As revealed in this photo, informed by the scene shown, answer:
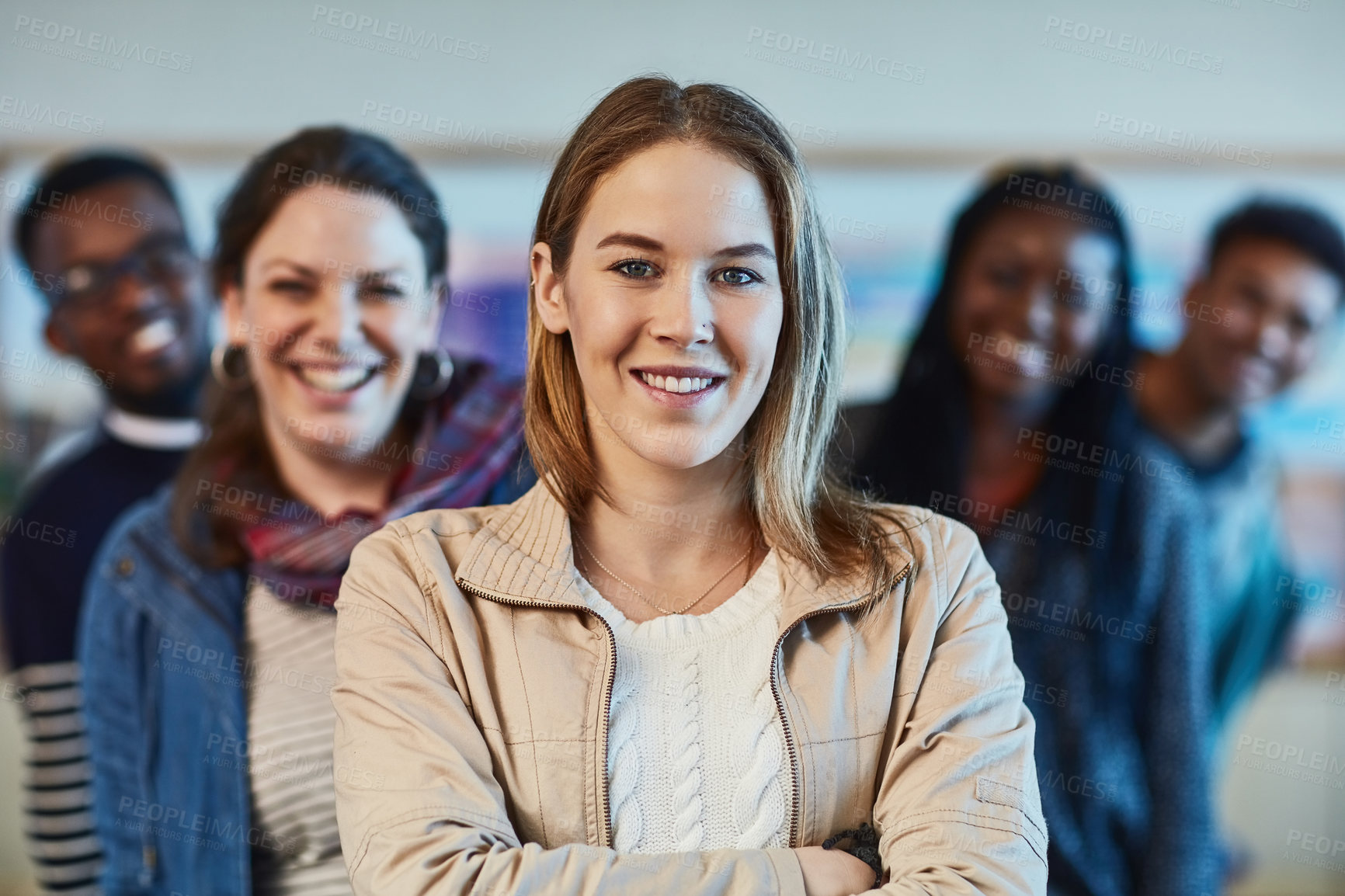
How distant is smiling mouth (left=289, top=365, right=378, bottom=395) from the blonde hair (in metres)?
1.13

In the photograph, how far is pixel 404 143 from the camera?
321 centimetres

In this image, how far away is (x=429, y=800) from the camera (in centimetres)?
164

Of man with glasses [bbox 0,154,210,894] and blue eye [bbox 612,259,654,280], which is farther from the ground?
blue eye [bbox 612,259,654,280]

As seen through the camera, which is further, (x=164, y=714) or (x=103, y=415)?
(x=103, y=415)

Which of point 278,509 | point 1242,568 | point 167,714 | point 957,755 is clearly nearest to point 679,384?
point 957,755

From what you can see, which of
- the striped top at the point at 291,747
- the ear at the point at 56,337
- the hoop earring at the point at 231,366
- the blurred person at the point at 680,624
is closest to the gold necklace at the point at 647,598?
the blurred person at the point at 680,624

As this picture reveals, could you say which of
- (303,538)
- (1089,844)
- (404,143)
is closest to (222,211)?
(404,143)

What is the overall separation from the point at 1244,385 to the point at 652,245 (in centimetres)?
216

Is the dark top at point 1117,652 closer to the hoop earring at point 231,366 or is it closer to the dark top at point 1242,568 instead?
the dark top at point 1242,568

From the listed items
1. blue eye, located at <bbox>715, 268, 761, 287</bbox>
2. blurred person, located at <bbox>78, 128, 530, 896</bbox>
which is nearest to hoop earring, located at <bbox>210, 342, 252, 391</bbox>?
blurred person, located at <bbox>78, 128, 530, 896</bbox>

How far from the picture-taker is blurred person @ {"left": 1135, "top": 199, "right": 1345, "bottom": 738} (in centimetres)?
323

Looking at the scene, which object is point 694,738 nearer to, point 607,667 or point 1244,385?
point 607,667

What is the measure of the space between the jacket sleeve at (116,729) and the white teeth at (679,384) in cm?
188

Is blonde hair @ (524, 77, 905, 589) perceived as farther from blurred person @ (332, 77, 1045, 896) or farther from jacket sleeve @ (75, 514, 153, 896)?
jacket sleeve @ (75, 514, 153, 896)
